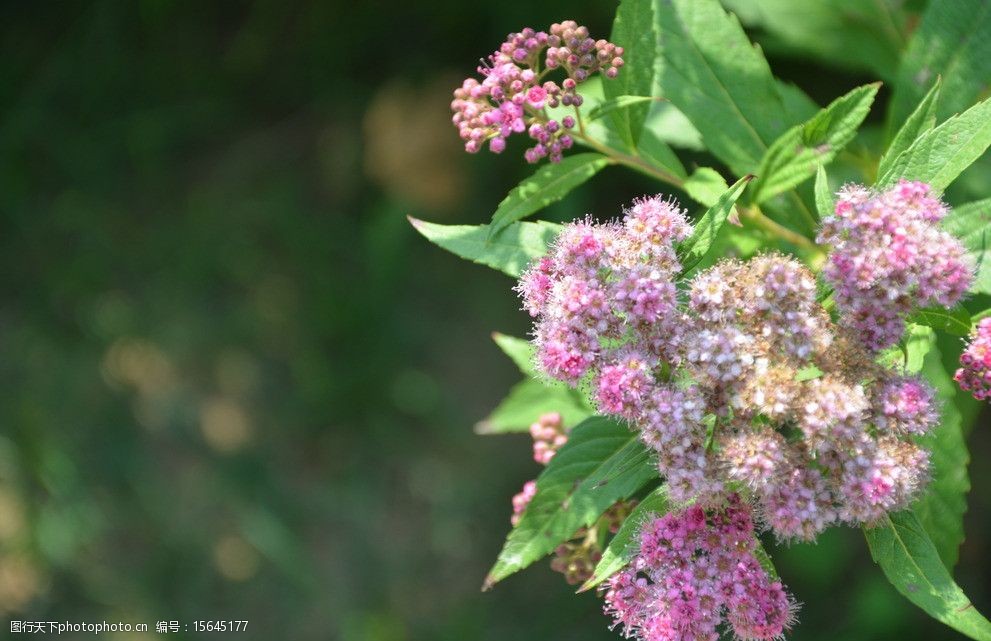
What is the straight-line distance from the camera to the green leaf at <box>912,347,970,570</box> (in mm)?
2695

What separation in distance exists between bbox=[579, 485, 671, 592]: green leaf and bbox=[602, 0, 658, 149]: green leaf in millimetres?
1059

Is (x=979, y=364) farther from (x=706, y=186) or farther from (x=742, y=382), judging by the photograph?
(x=706, y=186)

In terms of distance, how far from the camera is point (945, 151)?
2.41 meters

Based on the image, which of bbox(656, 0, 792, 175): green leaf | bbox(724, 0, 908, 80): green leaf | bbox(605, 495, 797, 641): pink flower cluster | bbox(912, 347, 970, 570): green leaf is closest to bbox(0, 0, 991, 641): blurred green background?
bbox(724, 0, 908, 80): green leaf

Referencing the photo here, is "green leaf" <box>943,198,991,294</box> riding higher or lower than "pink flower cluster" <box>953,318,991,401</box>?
higher

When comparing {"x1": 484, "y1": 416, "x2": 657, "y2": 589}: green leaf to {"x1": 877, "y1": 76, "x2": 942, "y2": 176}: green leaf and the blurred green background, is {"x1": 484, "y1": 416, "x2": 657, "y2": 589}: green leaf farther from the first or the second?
the blurred green background

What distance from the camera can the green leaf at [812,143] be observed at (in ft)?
8.29

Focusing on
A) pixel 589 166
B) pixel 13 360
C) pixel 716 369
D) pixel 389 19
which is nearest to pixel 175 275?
pixel 13 360

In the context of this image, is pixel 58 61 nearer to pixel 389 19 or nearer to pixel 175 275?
pixel 175 275

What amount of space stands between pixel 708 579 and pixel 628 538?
24 centimetres

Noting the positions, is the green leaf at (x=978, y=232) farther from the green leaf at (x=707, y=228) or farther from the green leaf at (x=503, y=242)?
the green leaf at (x=503, y=242)

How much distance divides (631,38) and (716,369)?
3.29ft

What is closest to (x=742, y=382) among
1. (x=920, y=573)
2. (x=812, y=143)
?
(x=920, y=573)

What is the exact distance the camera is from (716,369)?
7.41 feet
